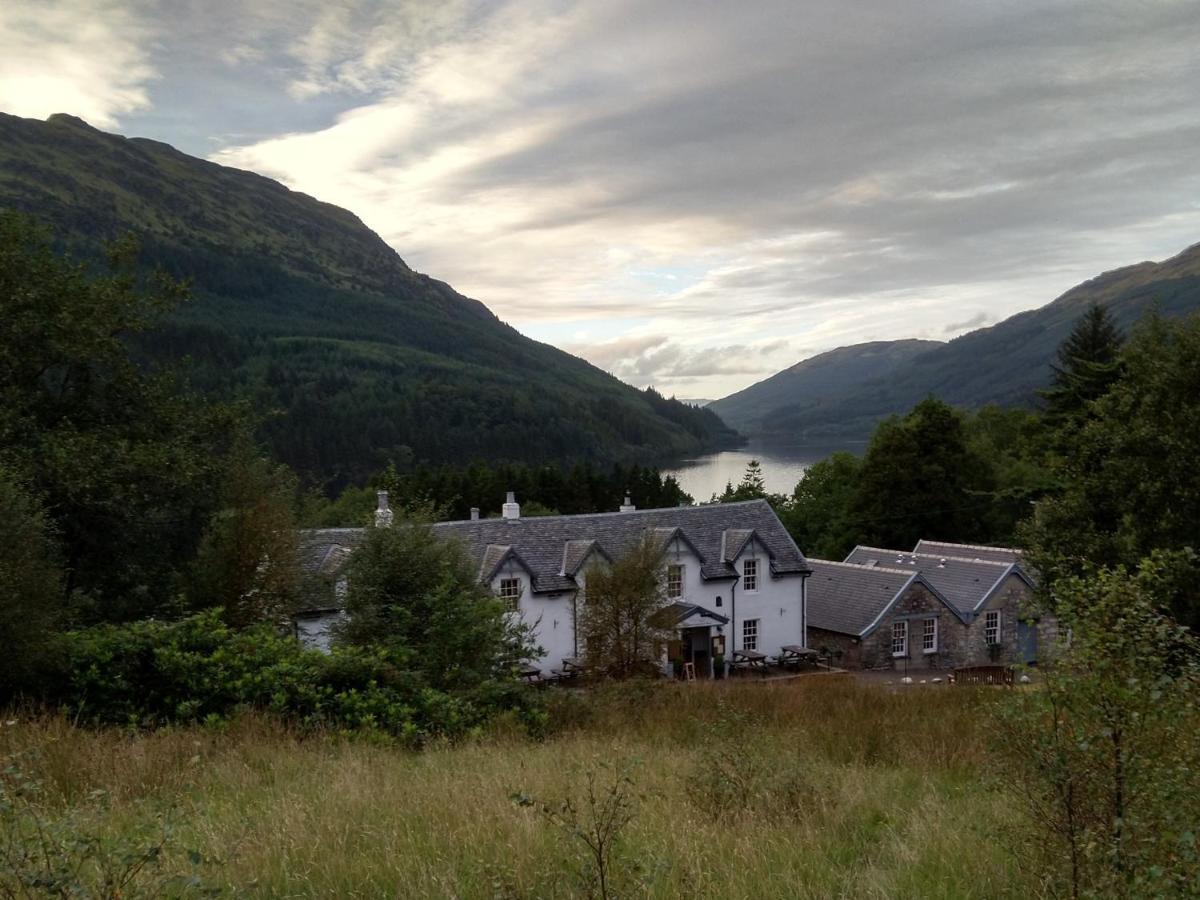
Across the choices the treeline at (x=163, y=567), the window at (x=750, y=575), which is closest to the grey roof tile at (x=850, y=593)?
the window at (x=750, y=575)

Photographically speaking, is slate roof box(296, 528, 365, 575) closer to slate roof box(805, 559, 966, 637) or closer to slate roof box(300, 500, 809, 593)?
slate roof box(300, 500, 809, 593)

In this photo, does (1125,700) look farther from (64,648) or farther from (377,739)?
(64,648)

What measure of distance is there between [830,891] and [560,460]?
15844 centimetres

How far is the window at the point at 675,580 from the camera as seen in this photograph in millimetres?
35009

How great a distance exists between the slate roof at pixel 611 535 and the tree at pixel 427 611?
13929 millimetres

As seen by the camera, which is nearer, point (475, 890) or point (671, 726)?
point (475, 890)

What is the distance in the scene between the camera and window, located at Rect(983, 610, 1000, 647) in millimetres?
37438

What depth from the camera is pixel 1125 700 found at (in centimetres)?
483

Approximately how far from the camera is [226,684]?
34.7 ft

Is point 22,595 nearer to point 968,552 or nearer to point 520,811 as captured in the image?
point 520,811

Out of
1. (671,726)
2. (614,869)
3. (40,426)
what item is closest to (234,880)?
(614,869)

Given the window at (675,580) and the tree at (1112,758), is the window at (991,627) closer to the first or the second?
the window at (675,580)

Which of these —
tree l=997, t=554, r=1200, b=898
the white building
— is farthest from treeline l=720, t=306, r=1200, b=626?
the white building

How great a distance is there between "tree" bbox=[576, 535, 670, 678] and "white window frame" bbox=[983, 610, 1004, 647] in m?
16.7
